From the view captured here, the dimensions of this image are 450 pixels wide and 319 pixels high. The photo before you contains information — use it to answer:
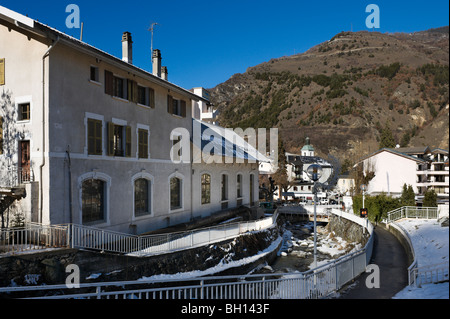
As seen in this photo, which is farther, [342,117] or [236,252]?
[342,117]

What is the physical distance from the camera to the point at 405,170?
47094mm

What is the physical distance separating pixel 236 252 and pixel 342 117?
10500 centimetres

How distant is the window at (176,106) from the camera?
20.8m

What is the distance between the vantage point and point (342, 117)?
114 m

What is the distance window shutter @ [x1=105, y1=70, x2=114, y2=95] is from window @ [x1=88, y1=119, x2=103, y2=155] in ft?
5.66

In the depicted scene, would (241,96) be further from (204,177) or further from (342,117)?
(204,177)

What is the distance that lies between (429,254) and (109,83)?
651 inches

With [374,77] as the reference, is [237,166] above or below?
below

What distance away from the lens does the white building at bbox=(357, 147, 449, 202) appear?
44062 millimetres

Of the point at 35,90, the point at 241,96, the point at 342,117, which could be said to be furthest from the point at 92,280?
the point at 241,96

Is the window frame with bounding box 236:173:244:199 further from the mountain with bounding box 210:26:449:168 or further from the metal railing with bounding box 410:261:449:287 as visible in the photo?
the mountain with bounding box 210:26:449:168

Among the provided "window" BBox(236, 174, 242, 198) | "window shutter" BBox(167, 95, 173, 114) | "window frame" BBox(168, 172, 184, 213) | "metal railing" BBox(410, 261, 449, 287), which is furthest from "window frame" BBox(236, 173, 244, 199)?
"metal railing" BBox(410, 261, 449, 287)
